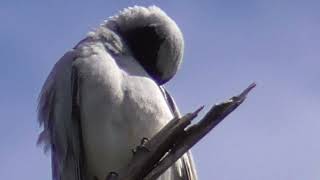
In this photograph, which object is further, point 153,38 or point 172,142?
point 153,38

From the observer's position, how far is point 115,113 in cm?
692

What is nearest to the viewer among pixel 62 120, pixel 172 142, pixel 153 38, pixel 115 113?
pixel 172 142

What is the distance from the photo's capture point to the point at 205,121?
571 cm

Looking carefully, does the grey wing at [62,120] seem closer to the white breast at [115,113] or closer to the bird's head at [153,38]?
the white breast at [115,113]

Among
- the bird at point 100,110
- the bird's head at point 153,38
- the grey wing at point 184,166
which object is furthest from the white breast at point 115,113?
the bird's head at point 153,38

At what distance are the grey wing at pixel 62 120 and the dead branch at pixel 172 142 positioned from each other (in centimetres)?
111

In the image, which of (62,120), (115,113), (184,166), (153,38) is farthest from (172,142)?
(153,38)

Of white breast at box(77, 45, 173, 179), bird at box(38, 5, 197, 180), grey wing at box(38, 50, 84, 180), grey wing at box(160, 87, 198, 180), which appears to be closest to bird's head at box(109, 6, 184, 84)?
bird at box(38, 5, 197, 180)

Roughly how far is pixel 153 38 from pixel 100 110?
145cm

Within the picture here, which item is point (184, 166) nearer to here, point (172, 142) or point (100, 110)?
point (100, 110)

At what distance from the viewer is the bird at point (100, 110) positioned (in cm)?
694

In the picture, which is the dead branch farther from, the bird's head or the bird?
the bird's head

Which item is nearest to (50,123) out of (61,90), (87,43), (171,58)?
(61,90)

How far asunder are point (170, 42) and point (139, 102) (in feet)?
4.45
